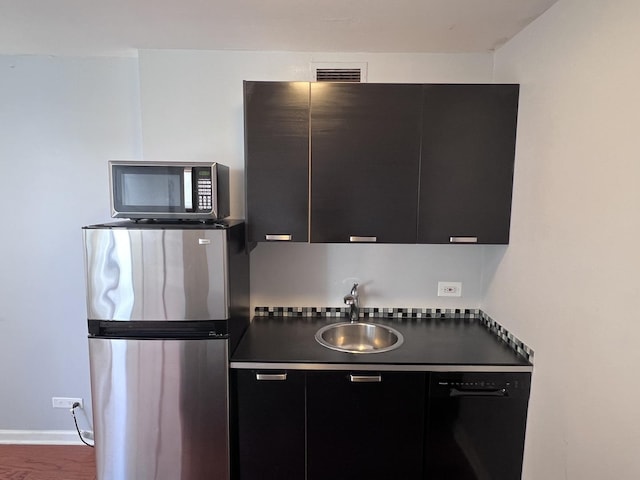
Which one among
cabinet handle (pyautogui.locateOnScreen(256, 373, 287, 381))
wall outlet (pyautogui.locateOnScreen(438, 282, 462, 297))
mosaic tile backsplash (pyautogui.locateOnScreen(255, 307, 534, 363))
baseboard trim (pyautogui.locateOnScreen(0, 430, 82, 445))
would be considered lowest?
baseboard trim (pyautogui.locateOnScreen(0, 430, 82, 445))

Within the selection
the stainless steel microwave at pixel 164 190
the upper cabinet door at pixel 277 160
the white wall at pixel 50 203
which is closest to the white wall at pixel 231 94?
the white wall at pixel 50 203

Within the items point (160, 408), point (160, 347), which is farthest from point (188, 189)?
point (160, 408)

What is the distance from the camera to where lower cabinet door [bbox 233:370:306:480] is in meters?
1.66

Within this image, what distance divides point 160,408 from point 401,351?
119cm

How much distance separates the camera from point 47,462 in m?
2.20

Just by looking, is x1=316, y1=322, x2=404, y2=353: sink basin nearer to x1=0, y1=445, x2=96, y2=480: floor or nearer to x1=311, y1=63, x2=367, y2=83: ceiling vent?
x1=311, y1=63, x2=367, y2=83: ceiling vent

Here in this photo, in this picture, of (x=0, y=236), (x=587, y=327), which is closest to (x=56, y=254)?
(x=0, y=236)

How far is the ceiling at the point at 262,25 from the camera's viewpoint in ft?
4.99

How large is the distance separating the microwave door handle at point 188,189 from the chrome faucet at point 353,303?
1.07 m

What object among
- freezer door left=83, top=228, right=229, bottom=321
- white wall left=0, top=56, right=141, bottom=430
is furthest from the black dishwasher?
white wall left=0, top=56, right=141, bottom=430

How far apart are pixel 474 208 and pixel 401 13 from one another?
1.00 meters

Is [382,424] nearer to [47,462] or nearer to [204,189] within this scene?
[204,189]

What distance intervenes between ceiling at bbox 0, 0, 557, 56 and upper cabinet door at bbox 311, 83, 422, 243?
0.95 feet

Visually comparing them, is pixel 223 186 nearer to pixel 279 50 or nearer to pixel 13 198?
pixel 279 50
